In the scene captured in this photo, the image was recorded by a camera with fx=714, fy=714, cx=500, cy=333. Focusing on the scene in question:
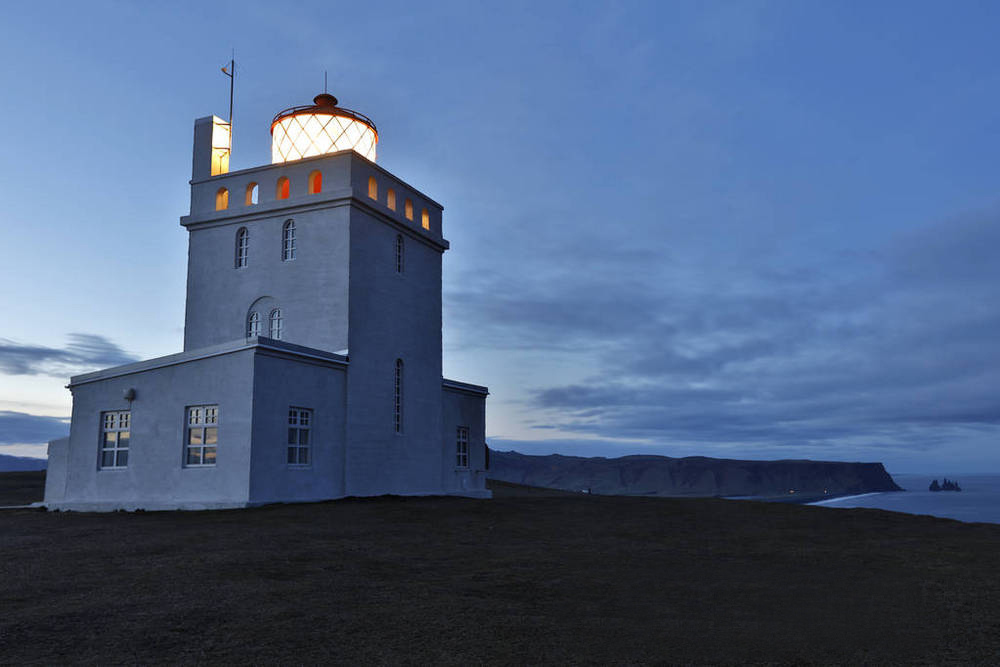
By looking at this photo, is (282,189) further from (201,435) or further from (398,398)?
(201,435)

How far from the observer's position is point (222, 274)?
1080 inches

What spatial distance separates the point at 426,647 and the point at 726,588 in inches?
192

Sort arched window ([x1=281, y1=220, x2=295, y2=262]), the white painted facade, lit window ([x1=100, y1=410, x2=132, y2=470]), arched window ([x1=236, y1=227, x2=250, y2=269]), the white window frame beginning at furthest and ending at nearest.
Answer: arched window ([x1=236, y1=227, x2=250, y2=269]) → arched window ([x1=281, y1=220, x2=295, y2=262]) → lit window ([x1=100, y1=410, x2=132, y2=470]) → the white window frame → the white painted facade

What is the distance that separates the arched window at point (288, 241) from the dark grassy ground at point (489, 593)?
12.0 meters

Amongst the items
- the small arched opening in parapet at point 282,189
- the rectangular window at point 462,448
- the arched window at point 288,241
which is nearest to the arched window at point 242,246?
the arched window at point 288,241

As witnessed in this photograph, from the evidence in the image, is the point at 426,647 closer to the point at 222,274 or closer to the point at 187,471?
the point at 187,471

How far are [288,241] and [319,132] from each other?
469 cm

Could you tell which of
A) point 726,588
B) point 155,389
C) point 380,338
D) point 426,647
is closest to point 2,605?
point 426,647

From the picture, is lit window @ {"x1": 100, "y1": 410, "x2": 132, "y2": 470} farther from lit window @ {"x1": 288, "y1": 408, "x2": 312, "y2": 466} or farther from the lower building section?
lit window @ {"x1": 288, "y1": 408, "x2": 312, "y2": 466}

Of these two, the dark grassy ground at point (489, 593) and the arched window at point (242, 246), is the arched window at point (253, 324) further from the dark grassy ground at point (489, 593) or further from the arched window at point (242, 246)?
the dark grassy ground at point (489, 593)

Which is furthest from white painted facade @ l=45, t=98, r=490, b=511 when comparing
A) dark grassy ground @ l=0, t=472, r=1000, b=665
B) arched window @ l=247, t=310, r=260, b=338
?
dark grassy ground @ l=0, t=472, r=1000, b=665

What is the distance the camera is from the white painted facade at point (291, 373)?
2095cm

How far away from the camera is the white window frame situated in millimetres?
21844

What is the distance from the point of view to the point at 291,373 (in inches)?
862
